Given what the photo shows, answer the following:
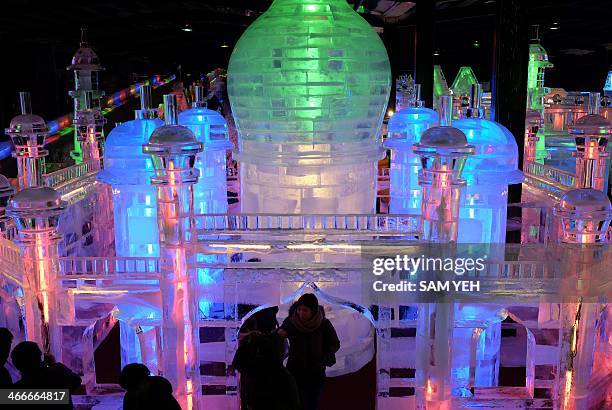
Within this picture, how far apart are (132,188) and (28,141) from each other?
0.41m

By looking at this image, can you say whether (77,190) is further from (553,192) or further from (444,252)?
(553,192)

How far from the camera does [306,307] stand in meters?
1.78

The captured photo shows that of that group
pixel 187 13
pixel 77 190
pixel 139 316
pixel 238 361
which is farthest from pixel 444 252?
pixel 187 13

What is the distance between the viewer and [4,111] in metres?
6.20

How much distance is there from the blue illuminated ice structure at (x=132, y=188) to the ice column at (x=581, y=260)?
4.70ft

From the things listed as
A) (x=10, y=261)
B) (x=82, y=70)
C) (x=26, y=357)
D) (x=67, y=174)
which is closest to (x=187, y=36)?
(x=82, y=70)

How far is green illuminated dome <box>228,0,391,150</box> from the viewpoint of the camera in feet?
7.38

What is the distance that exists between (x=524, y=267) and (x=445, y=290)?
0.78 feet

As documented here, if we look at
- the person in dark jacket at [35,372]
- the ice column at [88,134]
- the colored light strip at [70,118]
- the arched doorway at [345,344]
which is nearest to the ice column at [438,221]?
the arched doorway at [345,344]

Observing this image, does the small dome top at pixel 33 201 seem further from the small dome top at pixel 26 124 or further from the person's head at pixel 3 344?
the small dome top at pixel 26 124

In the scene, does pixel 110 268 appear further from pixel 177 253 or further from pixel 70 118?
pixel 70 118

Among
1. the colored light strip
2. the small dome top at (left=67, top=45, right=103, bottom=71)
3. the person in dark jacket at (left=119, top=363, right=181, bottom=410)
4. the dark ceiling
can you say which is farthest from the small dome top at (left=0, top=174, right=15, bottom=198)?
the dark ceiling

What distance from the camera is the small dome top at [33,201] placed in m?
1.72

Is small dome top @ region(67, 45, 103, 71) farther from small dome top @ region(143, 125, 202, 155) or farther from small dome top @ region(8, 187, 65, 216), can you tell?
small dome top @ region(143, 125, 202, 155)
